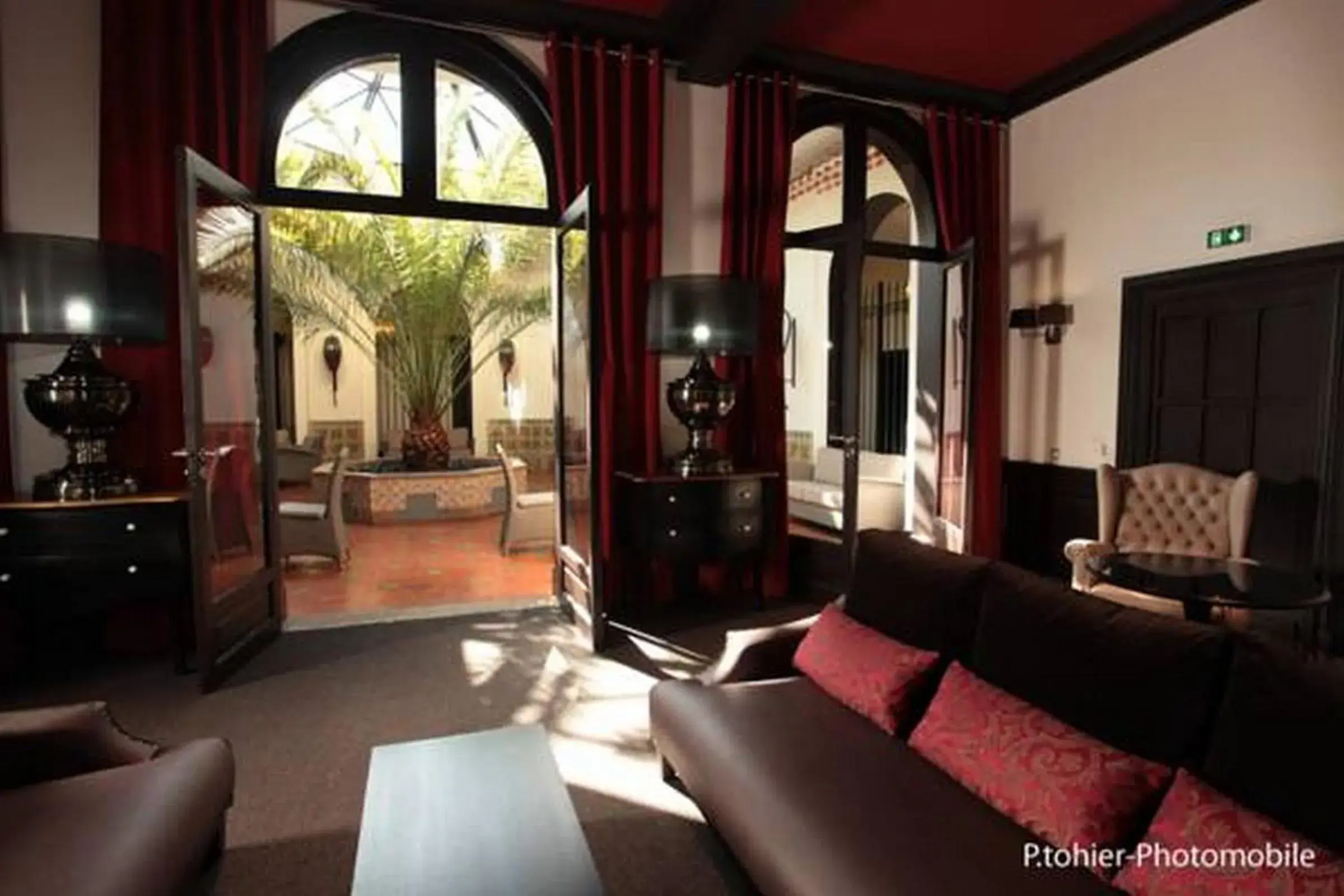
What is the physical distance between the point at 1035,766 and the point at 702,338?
2.83 metres

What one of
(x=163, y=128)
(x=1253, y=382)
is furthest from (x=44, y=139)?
(x=1253, y=382)

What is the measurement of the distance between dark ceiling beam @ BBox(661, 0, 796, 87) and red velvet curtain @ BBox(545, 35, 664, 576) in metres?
0.19

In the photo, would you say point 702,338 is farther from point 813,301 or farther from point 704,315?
point 813,301

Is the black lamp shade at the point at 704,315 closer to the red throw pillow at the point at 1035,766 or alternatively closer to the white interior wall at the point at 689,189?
the white interior wall at the point at 689,189

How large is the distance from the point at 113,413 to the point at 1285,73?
5837 millimetres

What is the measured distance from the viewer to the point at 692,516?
4.06 meters

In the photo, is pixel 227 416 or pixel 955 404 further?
pixel 955 404

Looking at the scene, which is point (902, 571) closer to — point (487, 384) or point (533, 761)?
point (533, 761)

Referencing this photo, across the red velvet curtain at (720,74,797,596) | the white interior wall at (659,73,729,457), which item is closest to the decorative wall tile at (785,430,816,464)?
the red velvet curtain at (720,74,797,596)

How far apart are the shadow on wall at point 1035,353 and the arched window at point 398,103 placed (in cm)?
339

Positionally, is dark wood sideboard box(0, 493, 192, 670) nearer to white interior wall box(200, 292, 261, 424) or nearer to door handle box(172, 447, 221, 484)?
door handle box(172, 447, 221, 484)

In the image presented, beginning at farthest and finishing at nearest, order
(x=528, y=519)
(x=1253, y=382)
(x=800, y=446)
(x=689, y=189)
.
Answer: (x=800, y=446)
(x=528, y=519)
(x=689, y=189)
(x=1253, y=382)

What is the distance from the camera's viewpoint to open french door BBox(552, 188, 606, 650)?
3723 mm

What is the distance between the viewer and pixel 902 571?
7.46ft
